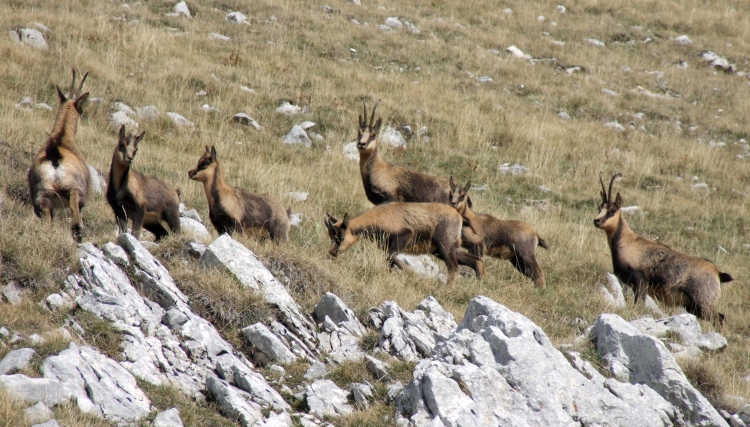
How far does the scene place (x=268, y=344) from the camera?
6.32 m

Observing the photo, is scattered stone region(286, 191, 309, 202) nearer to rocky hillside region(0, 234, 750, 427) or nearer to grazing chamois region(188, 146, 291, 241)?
grazing chamois region(188, 146, 291, 241)

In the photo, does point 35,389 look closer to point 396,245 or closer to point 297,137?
point 396,245

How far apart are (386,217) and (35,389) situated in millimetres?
5845

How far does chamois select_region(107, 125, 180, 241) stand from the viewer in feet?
28.7

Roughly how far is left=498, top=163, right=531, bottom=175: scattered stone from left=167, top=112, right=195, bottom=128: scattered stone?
5765 millimetres

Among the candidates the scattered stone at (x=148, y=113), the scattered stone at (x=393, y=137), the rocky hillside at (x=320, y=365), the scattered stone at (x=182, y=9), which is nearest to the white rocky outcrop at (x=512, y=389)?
the rocky hillside at (x=320, y=365)

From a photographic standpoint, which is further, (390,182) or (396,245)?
(390,182)

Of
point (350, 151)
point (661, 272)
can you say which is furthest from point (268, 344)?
point (350, 151)

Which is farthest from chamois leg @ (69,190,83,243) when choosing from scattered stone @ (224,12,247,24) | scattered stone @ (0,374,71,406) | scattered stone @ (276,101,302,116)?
scattered stone @ (224,12,247,24)

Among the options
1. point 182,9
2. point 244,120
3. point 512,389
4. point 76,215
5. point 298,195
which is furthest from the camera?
point 182,9

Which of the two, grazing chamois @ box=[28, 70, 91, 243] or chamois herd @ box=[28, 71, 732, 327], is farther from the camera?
chamois herd @ box=[28, 71, 732, 327]

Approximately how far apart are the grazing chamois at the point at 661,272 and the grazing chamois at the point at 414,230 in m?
2.06

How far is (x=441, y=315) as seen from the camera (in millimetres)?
7684

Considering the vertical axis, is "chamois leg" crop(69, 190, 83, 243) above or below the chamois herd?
above
